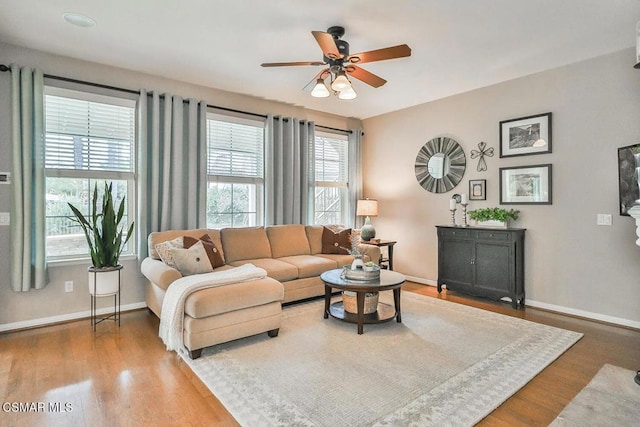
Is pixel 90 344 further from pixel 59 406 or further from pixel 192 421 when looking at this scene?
pixel 192 421

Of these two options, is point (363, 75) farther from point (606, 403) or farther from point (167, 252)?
point (606, 403)

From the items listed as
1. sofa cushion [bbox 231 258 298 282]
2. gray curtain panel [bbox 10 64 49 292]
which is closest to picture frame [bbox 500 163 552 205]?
sofa cushion [bbox 231 258 298 282]

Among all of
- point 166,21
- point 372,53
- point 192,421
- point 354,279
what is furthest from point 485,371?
point 166,21

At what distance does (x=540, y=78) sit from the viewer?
4.15 m

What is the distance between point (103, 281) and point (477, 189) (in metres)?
4.67

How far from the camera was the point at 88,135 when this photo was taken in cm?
385

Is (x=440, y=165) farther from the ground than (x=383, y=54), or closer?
closer

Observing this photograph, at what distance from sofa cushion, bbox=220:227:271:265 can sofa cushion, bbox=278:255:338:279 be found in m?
0.31

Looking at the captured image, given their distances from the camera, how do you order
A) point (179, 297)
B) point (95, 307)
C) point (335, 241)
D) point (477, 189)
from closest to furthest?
point (179, 297)
point (95, 307)
point (477, 189)
point (335, 241)

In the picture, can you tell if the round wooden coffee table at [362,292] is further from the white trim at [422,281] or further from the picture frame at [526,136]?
the picture frame at [526,136]

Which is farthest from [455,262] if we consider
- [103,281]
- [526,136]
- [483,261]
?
[103,281]

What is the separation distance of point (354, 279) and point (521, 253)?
2.29m

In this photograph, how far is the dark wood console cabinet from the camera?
415 cm

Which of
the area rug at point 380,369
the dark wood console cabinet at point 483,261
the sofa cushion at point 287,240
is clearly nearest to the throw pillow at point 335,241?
the sofa cushion at point 287,240
